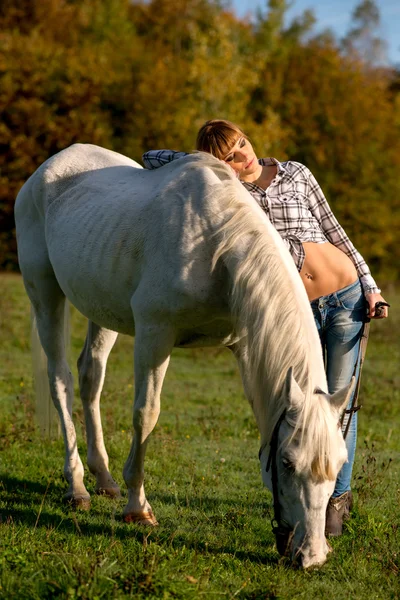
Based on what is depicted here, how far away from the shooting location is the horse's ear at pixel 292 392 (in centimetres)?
338

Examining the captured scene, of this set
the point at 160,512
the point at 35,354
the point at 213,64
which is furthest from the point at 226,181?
the point at 213,64

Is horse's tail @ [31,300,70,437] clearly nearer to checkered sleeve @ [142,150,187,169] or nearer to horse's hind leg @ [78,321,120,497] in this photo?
horse's hind leg @ [78,321,120,497]

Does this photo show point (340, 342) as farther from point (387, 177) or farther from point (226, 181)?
point (387, 177)

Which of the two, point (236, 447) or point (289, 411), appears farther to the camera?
point (236, 447)

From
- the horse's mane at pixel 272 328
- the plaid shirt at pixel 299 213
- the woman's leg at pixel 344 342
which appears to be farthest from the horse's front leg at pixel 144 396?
the woman's leg at pixel 344 342

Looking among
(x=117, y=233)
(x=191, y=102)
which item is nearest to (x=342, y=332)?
(x=117, y=233)

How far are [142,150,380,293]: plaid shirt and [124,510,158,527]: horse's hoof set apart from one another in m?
1.65

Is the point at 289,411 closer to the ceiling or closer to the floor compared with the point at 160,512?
closer to the ceiling

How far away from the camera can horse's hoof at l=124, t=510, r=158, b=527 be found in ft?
13.9

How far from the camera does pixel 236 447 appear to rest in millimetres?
6262

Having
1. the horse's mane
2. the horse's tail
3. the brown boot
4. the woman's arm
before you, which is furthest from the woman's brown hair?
the brown boot

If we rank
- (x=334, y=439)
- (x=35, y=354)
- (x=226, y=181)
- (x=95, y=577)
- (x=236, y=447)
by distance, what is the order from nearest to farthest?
(x=95, y=577), (x=334, y=439), (x=226, y=181), (x=35, y=354), (x=236, y=447)

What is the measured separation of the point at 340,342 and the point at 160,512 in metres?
1.48

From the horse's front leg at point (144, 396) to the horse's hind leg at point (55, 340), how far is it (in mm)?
775
